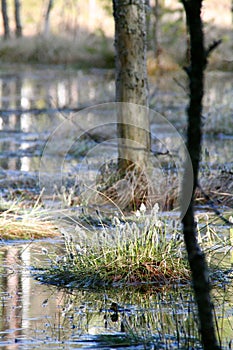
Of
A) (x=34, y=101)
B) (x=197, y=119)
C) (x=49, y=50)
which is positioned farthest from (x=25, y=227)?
(x=49, y=50)

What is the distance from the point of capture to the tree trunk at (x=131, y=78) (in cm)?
862

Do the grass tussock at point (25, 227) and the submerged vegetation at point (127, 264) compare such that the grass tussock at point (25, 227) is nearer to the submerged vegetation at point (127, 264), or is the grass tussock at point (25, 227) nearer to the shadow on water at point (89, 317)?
the shadow on water at point (89, 317)

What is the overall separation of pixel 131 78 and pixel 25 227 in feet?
7.32

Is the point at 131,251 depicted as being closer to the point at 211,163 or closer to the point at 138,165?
the point at 138,165

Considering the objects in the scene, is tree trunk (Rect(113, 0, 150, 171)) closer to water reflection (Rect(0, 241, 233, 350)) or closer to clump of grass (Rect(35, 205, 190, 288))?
clump of grass (Rect(35, 205, 190, 288))

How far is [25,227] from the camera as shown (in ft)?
24.0

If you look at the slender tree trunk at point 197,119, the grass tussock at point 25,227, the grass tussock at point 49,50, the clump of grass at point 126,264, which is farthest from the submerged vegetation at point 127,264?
the grass tussock at point 49,50

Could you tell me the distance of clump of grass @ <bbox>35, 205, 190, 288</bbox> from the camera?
568cm

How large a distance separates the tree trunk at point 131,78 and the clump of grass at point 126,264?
2.87 meters

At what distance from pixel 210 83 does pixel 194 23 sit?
23.8m

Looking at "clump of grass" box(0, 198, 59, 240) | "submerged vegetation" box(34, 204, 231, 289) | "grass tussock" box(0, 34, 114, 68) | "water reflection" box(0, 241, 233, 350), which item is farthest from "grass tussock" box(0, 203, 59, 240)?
"grass tussock" box(0, 34, 114, 68)

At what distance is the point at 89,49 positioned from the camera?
3469 centimetres

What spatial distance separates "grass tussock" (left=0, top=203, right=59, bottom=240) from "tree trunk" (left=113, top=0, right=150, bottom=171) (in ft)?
5.05

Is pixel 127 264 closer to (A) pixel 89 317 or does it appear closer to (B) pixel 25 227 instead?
(A) pixel 89 317
